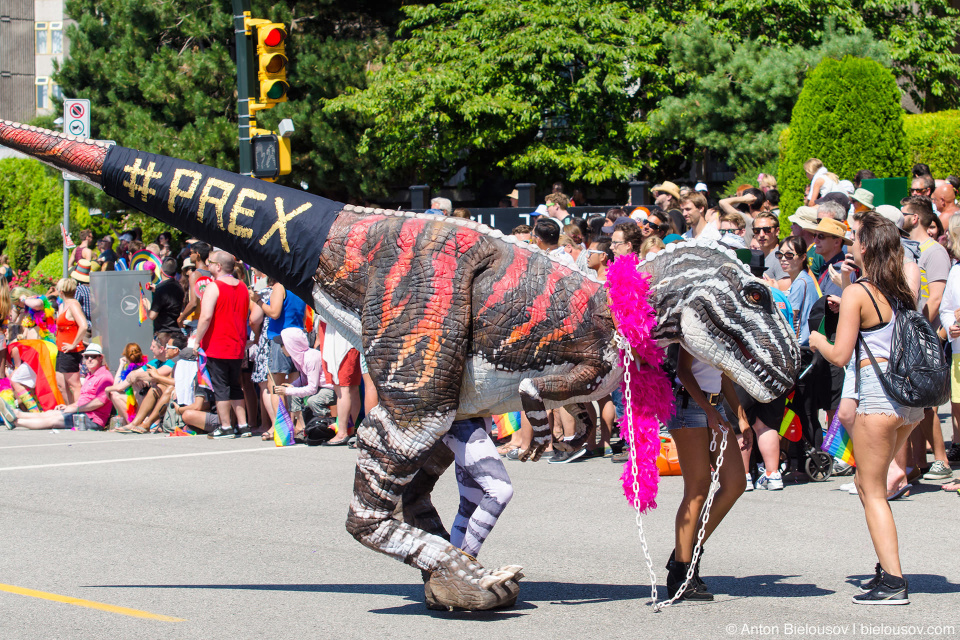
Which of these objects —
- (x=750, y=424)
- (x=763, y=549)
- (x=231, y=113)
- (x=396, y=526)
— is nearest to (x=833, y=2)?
(x=231, y=113)

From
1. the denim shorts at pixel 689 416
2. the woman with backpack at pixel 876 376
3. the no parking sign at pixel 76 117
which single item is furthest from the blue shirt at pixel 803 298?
the no parking sign at pixel 76 117

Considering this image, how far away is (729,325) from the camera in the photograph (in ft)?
16.4

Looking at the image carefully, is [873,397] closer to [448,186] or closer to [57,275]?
[448,186]

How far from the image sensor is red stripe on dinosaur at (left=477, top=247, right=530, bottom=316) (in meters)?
5.10

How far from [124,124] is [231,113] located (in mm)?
2582

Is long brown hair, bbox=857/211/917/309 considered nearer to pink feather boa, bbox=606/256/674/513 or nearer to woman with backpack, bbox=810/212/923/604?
woman with backpack, bbox=810/212/923/604

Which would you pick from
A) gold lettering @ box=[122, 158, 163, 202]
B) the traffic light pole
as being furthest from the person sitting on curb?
gold lettering @ box=[122, 158, 163, 202]

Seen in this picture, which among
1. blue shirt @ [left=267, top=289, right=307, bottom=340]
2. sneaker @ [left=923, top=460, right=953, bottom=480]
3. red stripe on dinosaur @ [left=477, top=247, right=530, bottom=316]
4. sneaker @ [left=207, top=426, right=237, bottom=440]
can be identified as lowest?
sneaker @ [left=207, top=426, right=237, bottom=440]

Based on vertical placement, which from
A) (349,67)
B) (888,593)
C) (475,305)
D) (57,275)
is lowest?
(57,275)

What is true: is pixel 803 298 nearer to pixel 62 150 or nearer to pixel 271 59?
pixel 62 150

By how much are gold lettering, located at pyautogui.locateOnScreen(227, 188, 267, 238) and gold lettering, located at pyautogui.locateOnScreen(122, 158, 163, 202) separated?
1.54 ft

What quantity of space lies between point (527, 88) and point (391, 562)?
1601 centimetres

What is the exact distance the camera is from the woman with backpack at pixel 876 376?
16.6ft

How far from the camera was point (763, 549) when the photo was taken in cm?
643
